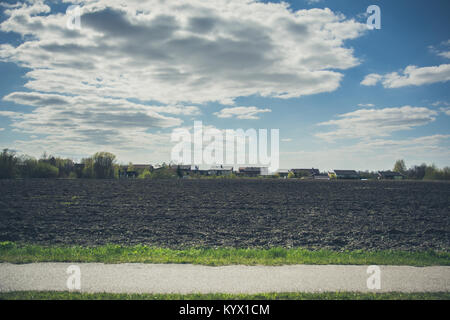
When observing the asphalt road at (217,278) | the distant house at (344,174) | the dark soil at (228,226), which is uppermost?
the distant house at (344,174)

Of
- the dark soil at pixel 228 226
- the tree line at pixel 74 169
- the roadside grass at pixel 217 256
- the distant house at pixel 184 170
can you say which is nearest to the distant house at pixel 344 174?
the tree line at pixel 74 169

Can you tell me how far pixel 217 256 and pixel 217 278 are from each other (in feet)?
8.84

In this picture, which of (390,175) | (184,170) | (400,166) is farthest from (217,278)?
(400,166)

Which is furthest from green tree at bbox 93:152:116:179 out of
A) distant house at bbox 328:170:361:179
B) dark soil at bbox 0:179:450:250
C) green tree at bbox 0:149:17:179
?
distant house at bbox 328:170:361:179

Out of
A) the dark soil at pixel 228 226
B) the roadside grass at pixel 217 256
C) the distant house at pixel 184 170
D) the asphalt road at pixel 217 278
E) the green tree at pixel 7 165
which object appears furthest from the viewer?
the distant house at pixel 184 170

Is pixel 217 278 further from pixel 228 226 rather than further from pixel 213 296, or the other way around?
pixel 228 226

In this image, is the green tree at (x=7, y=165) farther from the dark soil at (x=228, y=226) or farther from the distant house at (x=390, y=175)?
the distant house at (x=390, y=175)

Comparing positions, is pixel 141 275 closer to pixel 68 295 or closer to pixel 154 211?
pixel 68 295

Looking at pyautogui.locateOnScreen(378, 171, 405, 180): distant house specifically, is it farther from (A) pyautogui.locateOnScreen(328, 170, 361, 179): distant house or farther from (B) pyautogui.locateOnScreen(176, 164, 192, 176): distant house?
→ (B) pyautogui.locateOnScreen(176, 164, 192, 176): distant house

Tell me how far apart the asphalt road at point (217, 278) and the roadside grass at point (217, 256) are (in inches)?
19.9

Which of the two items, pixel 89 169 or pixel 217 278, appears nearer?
pixel 217 278

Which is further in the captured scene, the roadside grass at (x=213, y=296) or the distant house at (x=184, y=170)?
the distant house at (x=184, y=170)

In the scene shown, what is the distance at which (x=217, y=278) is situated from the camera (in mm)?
8773

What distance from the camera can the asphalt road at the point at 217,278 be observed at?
8.04 meters
